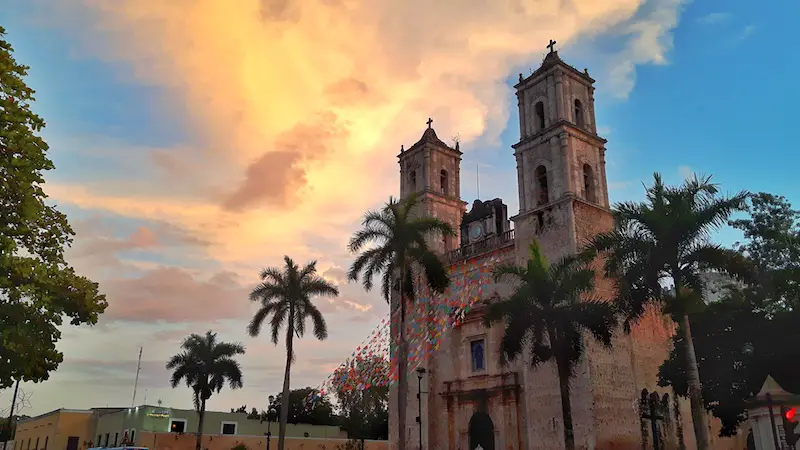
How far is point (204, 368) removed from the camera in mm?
38688

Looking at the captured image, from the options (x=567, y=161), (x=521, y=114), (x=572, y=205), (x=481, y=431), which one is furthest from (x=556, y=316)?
(x=521, y=114)

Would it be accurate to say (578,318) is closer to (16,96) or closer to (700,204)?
(700,204)

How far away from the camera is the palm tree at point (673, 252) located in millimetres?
17672

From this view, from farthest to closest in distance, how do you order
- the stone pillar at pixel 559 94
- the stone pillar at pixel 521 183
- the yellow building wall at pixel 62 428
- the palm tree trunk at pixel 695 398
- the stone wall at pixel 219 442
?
1. the yellow building wall at pixel 62 428
2. the stone wall at pixel 219 442
3. the stone pillar at pixel 521 183
4. the stone pillar at pixel 559 94
5. the palm tree trunk at pixel 695 398

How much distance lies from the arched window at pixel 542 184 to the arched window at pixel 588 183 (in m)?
1.77

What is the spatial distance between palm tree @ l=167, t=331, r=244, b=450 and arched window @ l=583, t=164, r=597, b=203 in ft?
76.4

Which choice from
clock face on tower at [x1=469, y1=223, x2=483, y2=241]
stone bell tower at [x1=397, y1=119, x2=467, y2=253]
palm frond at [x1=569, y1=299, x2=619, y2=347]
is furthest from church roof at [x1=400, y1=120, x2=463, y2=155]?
palm frond at [x1=569, y1=299, x2=619, y2=347]

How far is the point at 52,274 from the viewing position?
40.4 feet

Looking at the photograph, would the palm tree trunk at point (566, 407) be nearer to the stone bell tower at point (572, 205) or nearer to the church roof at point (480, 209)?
the stone bell tower at point (572, 205)

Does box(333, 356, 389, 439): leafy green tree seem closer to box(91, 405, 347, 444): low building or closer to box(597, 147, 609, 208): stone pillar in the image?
box(91, 405, 347, 444): low building

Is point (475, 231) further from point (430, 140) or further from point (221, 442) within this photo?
point (221, 442)

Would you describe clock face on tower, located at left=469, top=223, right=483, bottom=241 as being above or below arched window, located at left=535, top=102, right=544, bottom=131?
below

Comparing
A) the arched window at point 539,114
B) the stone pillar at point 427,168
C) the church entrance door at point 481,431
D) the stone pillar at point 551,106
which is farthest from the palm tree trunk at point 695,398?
the stone pillar at point 427,168

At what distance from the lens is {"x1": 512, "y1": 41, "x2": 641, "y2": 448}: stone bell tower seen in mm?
25297
